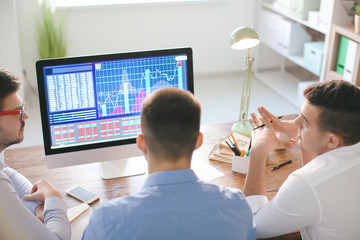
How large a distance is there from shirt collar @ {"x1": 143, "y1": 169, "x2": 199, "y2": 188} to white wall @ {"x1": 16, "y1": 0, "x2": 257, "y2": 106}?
3.55 m

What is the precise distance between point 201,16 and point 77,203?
348 cm

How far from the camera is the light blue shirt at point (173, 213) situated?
1.10m

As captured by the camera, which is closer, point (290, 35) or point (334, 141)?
point (334, 141)

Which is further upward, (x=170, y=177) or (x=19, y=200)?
(x=170, y=177)

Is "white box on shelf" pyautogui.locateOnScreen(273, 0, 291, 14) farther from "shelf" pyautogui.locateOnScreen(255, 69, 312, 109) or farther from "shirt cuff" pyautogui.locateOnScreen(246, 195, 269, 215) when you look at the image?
"shirt cuff" pyautogui.locateOnScreen(246, 195, 269, 215)

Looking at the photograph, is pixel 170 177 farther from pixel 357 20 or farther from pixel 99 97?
pixel 357 20

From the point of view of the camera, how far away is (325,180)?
134cm

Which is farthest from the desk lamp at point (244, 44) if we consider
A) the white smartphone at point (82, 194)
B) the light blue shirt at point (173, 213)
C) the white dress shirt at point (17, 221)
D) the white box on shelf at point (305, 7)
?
the white box on shelf at point (305, 7)

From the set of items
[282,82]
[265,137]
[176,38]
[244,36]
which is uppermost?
[244,36]

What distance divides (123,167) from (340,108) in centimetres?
92

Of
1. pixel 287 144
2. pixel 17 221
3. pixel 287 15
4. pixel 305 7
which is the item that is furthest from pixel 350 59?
pixel 17 221

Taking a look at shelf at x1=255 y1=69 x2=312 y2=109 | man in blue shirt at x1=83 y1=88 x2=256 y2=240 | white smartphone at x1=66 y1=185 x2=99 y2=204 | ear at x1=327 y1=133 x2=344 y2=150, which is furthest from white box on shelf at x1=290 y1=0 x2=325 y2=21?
man in blue shirt at x1=83 y1=88 x2=256 y2=240

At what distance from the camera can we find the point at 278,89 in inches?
183

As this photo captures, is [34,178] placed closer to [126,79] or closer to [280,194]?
[126,79]
